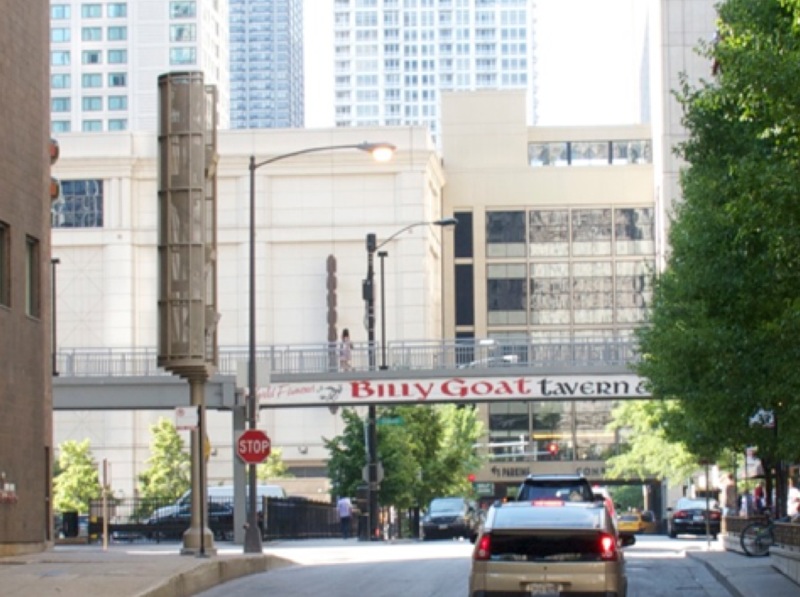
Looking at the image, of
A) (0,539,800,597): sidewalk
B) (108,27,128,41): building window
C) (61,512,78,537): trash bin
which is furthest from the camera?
(108,27,128,41): building window

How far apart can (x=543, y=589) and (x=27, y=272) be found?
58.0 feet

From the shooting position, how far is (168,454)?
93062 mm

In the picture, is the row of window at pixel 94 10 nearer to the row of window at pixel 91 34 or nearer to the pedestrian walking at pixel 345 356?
the row of window at pixel 91 34

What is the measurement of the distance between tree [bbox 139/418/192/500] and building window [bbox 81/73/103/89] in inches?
3621

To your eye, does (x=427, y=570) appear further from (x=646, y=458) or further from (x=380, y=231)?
(x=380, y=231)

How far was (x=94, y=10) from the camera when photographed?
17725 centimetres

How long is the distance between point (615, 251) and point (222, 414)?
35522mm

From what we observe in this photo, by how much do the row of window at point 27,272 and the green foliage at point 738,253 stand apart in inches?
494

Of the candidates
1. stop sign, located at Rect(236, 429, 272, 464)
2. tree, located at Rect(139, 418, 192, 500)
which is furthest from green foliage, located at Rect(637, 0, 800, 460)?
tree, located at Rect(139, 418, 192, 500)

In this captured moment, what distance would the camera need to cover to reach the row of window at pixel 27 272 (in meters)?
33.5

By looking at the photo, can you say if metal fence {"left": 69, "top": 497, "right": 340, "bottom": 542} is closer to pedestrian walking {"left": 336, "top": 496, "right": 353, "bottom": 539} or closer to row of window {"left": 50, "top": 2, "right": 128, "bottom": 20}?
pedestrian walking {"left": 336, "top": 496, "right": 353, "bottom": 539}

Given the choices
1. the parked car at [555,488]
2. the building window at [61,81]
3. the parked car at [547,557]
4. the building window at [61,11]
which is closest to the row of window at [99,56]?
the building window at [61,81]

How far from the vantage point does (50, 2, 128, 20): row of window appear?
17700cm

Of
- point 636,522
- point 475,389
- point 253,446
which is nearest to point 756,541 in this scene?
point 253,446
